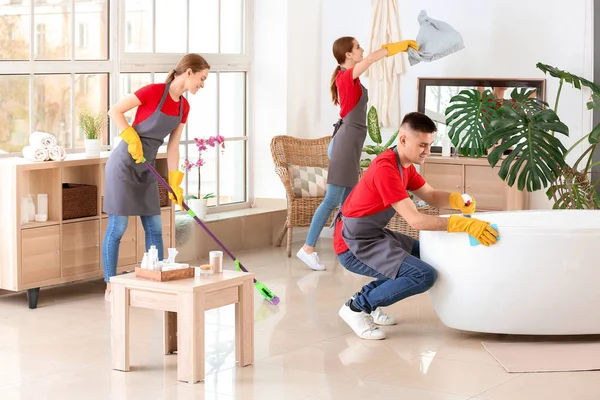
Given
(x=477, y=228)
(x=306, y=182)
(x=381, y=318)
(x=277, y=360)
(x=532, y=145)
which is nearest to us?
(x=277, y=360)

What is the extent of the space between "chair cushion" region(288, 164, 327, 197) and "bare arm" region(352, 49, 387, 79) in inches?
54.6

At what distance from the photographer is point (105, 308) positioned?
582 centimetres

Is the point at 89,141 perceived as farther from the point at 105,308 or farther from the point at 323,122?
the point at 323,122

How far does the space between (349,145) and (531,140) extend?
1.20 meters

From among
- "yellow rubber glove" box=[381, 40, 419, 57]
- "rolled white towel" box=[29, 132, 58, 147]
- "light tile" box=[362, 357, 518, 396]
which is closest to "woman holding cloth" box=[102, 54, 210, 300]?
"rolled white towel" box=[29, 132, 58, 147]

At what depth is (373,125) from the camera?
7.98 metres

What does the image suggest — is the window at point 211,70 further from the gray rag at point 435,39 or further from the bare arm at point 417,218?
the bare arm at point 417,218

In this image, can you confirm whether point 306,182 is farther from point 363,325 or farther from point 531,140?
point 363,325

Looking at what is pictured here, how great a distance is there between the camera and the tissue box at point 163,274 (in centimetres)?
435

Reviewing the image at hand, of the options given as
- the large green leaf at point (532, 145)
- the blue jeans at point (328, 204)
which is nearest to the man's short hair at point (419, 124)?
the large green leaf at point (532, 145)

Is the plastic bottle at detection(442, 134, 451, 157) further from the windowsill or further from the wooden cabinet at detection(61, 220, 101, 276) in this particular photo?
the wooden cabinet at detection(61, 220, 101, 276)

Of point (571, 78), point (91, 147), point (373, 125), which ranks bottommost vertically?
point (91, 147)

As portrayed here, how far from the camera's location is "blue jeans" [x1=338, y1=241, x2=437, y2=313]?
5.02 meters

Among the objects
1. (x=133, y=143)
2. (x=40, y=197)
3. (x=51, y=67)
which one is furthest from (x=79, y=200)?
(x=51, y=67)
